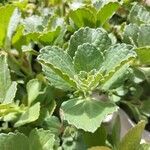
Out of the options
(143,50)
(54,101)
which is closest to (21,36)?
(54,101)

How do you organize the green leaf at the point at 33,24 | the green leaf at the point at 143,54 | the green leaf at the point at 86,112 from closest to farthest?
the green leaf at the point at 86,112 → the green leaf at the point at 143,54 → the green leaf at the point at 33,24

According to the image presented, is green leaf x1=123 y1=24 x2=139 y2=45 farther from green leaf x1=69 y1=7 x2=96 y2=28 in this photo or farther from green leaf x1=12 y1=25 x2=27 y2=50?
green leaf x1=12 y1=25 x2=27 y2=50

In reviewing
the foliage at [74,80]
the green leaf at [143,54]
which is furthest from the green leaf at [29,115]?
the green leaf at [143,54]

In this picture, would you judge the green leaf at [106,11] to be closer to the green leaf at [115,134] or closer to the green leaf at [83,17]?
the green leaf at [83,17]

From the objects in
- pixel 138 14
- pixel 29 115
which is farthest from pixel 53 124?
pixel 138 14

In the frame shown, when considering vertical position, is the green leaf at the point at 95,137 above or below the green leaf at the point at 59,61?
below

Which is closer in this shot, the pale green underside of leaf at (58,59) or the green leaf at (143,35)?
the pale green underside of leaf at (58,59)

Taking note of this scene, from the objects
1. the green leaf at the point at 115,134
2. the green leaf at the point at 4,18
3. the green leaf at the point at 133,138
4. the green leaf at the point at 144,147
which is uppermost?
the green leaf at the point at 4,18
